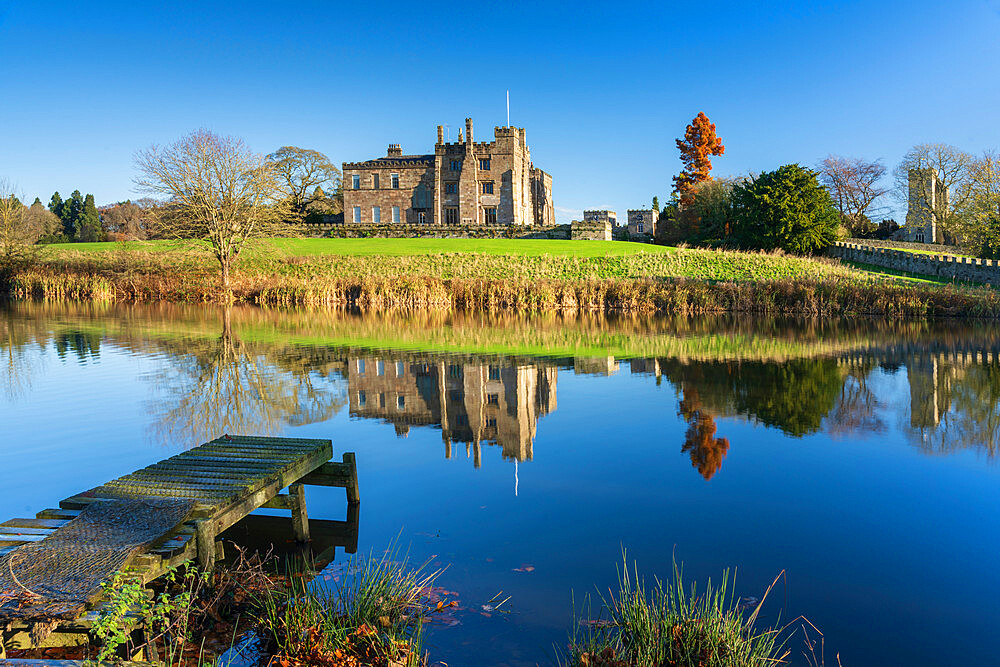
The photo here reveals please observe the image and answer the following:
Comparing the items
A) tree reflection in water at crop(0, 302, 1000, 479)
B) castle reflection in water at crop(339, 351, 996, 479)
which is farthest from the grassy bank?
castle reflection in water at crop(339, 351, 996, 479)

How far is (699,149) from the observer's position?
61906 mm

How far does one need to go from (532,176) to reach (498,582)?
65.0 meters

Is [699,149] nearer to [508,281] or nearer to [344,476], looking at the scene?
[508,281]

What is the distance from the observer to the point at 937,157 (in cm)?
5703

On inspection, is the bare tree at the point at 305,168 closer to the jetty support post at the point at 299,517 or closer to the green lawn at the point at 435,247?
the green lawn at the point at 435,247

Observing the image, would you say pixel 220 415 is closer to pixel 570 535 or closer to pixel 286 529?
pixel 286 529

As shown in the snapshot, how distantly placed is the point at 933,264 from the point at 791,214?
8301mm

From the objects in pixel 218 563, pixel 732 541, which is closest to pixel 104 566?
pixel 218 563

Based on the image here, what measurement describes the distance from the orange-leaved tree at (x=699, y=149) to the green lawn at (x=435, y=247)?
→ 64.8 feet

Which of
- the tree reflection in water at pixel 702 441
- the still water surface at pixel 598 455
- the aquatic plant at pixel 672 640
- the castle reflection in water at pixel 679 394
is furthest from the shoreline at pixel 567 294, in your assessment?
the aquatic plant at pixel 672 640

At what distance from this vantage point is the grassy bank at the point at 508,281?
29.2 m

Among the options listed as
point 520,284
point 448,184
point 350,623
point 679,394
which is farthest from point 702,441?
point 448,184

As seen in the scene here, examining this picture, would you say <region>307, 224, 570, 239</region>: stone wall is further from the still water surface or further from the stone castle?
the still water surface

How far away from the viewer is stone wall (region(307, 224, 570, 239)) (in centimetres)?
5144
